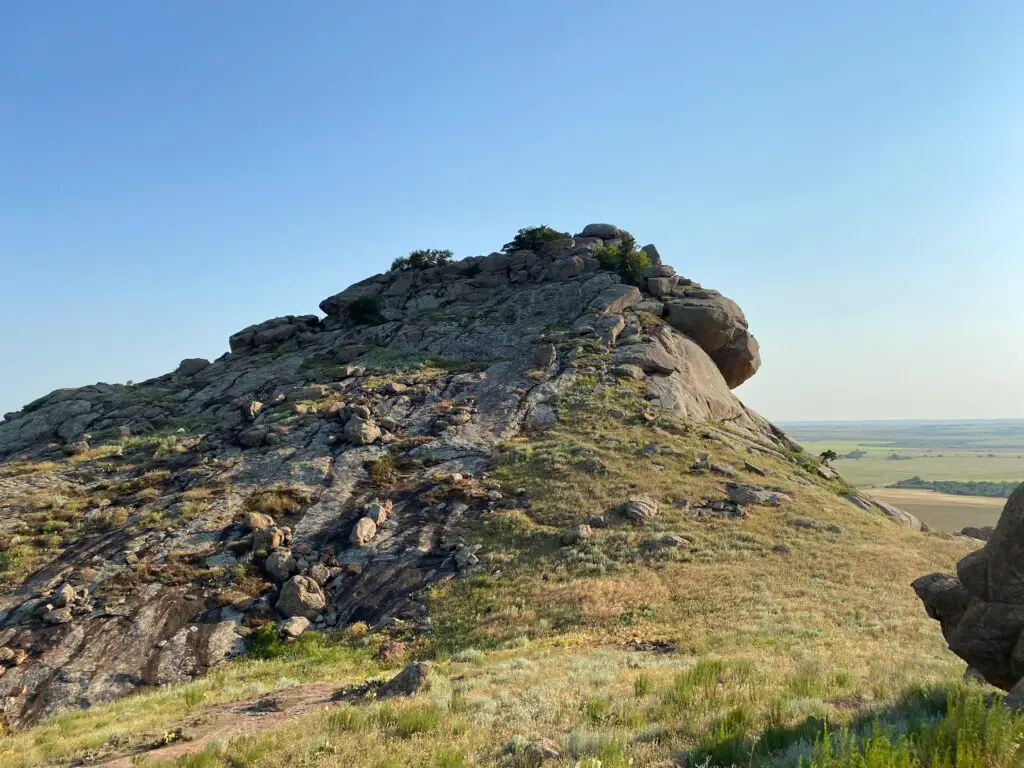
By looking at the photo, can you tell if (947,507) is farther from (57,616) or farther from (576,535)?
(57,616)

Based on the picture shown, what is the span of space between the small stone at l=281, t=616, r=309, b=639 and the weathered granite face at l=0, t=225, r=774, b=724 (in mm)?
537

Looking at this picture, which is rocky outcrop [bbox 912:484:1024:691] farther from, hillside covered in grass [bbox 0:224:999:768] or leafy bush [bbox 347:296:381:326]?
leafy bush [bbox 347:296:381:326]

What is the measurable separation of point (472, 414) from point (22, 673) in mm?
26512

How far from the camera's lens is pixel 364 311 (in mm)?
65938

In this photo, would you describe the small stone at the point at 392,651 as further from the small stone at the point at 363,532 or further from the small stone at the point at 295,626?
the small stone at the point at 363,532

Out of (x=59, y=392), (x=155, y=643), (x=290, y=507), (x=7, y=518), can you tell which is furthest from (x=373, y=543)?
(x=59, y=392)

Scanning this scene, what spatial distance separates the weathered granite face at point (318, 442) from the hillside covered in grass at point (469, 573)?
18 cm

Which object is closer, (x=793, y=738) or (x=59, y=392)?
(x=793, y=738)

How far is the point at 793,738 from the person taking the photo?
7711 mm

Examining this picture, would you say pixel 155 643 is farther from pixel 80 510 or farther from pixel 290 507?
pixel 80 510

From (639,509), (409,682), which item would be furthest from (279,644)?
(639,509)

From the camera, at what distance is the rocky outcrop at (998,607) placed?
28.9 ft

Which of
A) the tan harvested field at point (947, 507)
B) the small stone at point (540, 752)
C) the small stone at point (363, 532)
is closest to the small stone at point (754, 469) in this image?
the small stone at point (363, 532)

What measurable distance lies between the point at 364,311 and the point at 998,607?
206 feet
